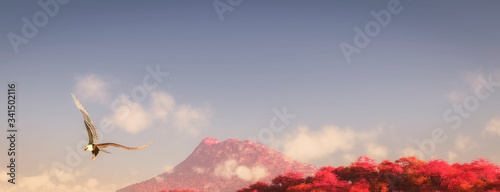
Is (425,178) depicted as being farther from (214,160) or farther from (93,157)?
(214,160)

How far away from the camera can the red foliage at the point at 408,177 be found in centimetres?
2044

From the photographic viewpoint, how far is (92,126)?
439cm

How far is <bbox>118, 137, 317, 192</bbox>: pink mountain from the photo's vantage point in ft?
258

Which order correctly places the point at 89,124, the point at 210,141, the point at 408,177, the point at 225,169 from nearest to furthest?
the point at 89,124
the point at 408,177
the point at 225,169
the point at 210,141

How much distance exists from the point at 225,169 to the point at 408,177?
216 ft

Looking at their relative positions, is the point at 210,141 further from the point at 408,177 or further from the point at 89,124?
the point at 89,124

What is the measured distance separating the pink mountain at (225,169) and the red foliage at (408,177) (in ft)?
166

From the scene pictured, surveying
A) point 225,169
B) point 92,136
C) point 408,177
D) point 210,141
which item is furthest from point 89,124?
point 210,141

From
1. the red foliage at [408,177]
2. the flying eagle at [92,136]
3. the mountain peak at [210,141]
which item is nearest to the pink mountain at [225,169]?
the mountain peak at [210,141]

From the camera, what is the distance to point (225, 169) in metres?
84.8

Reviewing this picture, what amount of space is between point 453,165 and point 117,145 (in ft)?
81.4

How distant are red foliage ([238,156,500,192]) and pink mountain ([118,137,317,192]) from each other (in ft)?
166

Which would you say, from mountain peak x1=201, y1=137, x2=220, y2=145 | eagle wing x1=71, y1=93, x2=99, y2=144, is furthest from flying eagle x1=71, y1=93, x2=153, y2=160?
mountain peak x1=201, y1=137, x2=220, y2=145

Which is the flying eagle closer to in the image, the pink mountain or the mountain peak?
the pink mountain
